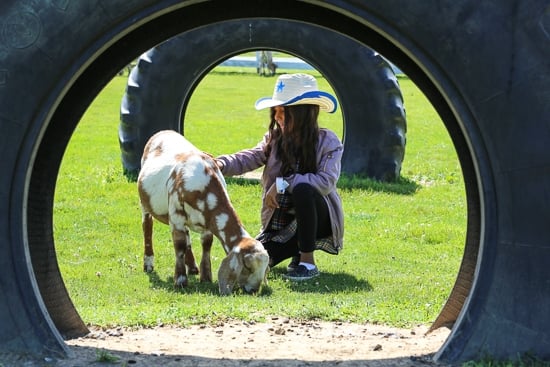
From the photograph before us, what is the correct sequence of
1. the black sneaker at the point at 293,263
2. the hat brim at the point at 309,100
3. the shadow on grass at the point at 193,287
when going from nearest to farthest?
the shadow on grass at the point at 193,287
the hat brim at the point at 309,100
the black sneaker at the point at 293,263

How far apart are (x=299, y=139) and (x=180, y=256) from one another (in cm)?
129

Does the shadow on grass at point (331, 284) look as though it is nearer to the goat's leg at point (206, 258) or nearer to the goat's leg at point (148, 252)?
the goat's leg at point (206, 258)

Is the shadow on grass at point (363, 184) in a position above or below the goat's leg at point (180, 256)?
above

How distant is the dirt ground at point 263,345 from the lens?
4723 millimetres

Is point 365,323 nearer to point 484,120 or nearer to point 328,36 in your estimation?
point 484,120

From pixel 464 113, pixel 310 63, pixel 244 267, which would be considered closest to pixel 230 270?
pixel 244 267

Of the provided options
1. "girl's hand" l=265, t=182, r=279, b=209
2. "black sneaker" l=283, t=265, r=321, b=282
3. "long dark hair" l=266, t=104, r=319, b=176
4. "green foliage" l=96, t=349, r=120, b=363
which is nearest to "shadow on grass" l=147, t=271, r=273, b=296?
"black sneaker" l=283, t=265, r=321, b=282

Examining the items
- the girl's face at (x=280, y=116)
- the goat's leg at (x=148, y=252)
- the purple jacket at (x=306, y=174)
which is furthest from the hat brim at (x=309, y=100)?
the goat's leg at (x=148, y=252)

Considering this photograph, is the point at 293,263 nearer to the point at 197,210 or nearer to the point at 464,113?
the point at 197,210

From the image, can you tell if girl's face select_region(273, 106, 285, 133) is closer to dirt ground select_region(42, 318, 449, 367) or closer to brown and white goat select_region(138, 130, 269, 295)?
brown and white goat select_region(138, 130, 269, 295)

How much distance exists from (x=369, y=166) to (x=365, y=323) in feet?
22.7

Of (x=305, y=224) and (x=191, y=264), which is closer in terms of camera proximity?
(x=305, y=224)

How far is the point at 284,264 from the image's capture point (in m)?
8.50

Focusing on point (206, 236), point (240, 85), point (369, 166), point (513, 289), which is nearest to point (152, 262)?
point (206, 236)
